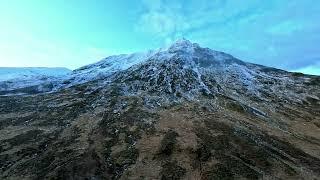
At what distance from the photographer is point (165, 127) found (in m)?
54.3

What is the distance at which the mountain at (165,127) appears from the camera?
4275 cm

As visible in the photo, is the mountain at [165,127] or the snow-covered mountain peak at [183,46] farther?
the snow-covered mountain peak at [183,46]

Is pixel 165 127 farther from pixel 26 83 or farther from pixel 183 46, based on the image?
pixel 183 46

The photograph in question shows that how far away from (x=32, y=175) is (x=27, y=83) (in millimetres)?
56628

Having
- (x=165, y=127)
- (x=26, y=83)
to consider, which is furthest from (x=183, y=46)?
(x=165, y=127)

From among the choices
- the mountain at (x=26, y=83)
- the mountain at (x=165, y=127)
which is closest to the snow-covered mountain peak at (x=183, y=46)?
the mountain at (x=165, y=127)

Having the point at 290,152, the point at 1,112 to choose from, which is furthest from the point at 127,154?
the point at 1,112

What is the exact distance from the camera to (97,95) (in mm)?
73750

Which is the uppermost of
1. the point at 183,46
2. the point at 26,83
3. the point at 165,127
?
the point at 183,46

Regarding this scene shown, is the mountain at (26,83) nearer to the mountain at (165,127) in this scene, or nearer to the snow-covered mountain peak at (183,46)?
the mountain at (165,127)

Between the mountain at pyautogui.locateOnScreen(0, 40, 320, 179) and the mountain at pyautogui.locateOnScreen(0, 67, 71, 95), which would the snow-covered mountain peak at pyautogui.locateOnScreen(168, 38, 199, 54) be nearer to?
the mountain at pyautogui.locateOnScreen(0, 40, 320, 179)

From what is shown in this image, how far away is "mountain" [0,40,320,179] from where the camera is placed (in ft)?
140

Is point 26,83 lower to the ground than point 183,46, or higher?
lower

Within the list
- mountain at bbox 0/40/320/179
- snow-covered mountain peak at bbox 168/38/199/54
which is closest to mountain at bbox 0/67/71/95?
mountain at bbox 0/40/320/179
